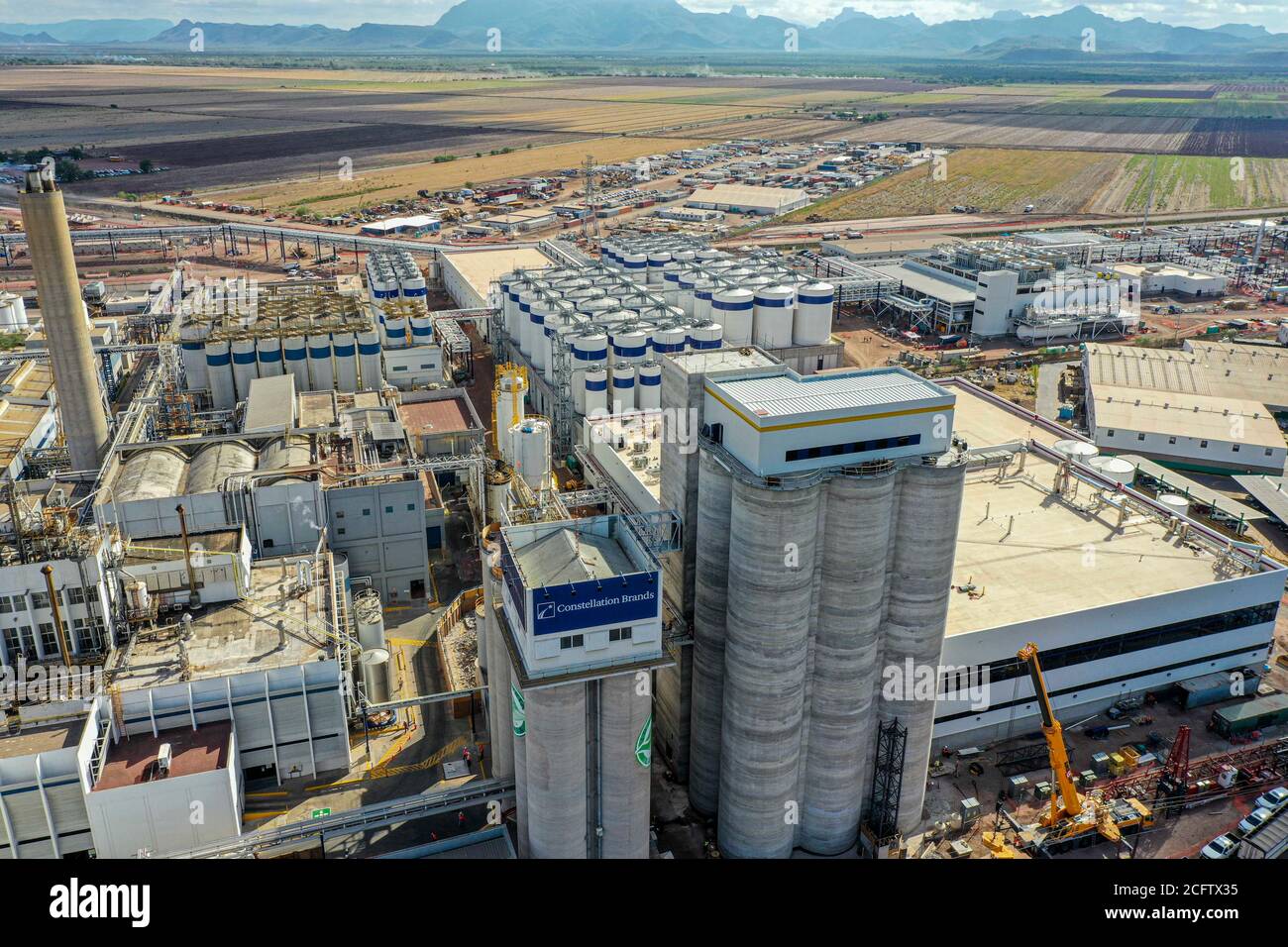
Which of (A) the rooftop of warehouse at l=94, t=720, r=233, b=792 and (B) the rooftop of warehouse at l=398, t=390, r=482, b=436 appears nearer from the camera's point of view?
(A) the rooftop of warehouse at l=94, t=720, r=233, b=792

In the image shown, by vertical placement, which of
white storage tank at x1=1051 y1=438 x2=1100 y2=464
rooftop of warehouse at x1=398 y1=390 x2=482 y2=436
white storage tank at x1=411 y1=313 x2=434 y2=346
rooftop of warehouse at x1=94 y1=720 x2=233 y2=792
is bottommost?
rooftop of warehouse at x1=94 y1=720 x2=233 y2=792

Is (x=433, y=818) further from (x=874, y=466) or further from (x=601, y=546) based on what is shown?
(x=874, y=466)

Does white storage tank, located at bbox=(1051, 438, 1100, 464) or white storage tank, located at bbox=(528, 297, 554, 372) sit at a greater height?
white storage tank, located at bbox=(528, 297, 554, 372)

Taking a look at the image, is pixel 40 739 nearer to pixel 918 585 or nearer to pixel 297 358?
pixel 918 585

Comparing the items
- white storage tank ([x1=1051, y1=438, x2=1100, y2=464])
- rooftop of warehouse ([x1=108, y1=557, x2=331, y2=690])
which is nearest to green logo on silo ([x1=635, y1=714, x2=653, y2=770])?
rooftop of warehouse ([x1=108, y1=557, x2=331, y2=690])

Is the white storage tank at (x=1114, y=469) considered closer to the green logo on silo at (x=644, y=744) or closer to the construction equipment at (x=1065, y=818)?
the construction equipment at (x=1065, y=818)

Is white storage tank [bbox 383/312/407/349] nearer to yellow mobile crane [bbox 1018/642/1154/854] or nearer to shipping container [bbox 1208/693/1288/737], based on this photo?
yellow mobile crane [bbox 1018/642/1154/854]

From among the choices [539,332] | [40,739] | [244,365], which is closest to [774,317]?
[539,332]

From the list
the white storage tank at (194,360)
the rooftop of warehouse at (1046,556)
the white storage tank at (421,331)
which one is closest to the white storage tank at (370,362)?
the white storage tank at (421,331)
